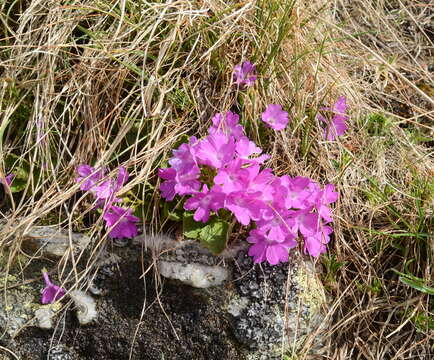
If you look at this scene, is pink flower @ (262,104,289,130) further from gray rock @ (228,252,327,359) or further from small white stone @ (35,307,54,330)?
small white stone @ (35,307,54,330)

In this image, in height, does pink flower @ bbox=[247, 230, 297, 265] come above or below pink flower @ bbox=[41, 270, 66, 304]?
above

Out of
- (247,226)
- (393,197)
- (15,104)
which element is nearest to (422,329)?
(393,197)

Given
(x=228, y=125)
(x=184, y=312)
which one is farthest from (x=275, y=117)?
(x=184, y=312)

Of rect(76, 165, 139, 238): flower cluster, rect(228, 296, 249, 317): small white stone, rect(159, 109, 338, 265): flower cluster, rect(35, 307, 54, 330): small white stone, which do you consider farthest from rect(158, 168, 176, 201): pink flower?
rect(35, 307, 54, 330): small white stone

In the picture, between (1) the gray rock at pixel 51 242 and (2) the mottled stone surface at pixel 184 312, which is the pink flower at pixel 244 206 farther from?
(1) the gray rock at pixel 51 242

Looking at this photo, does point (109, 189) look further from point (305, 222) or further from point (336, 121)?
point (336, 121)

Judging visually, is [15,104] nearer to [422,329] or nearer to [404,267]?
[404,267]

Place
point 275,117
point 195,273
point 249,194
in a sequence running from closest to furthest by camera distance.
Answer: point 249,194 → point 195,273 → point 275,117
